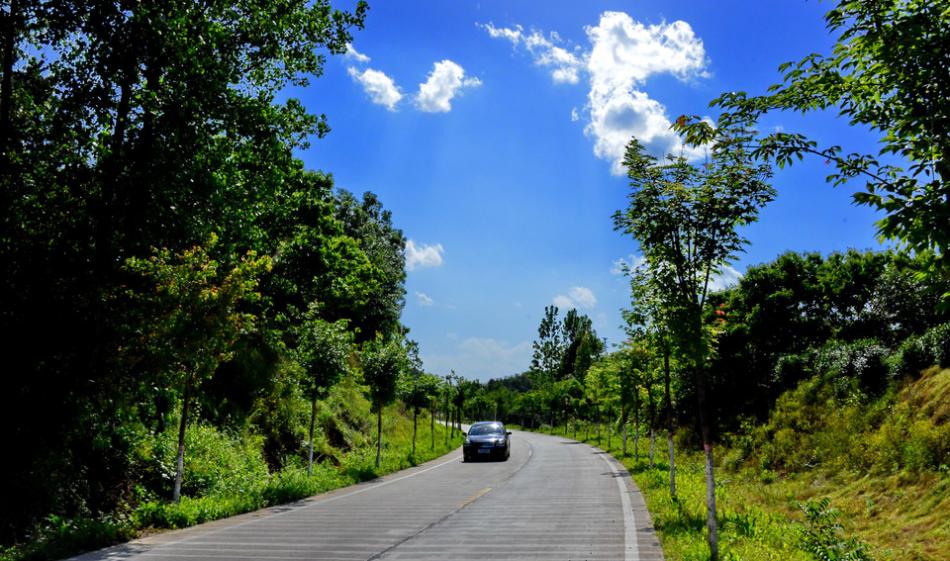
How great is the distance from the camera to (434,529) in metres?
9.91

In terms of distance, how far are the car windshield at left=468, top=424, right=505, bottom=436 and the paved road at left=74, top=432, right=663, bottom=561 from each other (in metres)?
11.2

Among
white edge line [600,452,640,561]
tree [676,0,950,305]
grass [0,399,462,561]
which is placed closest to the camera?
tree [676,0,950,305]

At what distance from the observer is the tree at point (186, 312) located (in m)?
11.2

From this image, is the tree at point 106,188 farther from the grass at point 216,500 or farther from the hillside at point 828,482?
the hillside at point 828,482

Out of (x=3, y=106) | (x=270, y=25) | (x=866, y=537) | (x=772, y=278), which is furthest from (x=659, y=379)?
(x=3, y=106)

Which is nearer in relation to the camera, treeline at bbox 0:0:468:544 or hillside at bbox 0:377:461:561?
hillside at bbox 0:377:461:561

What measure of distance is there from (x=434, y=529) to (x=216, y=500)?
554 cm

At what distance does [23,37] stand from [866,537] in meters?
20.9

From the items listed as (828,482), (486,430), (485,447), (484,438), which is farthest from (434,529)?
(486,430)

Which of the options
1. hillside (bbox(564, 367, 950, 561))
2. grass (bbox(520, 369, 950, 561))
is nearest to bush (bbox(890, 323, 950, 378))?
hillside (bbox(564, 367, 950, 561))

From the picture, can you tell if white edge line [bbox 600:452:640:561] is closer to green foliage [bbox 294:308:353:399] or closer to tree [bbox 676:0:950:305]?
tree [bbox 676:0:950:305]

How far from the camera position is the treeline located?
34.1ft

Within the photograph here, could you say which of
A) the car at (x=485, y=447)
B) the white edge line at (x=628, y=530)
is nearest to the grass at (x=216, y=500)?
the car at (x=485, y=447)

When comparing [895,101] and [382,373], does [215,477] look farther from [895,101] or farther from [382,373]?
[895,101]
